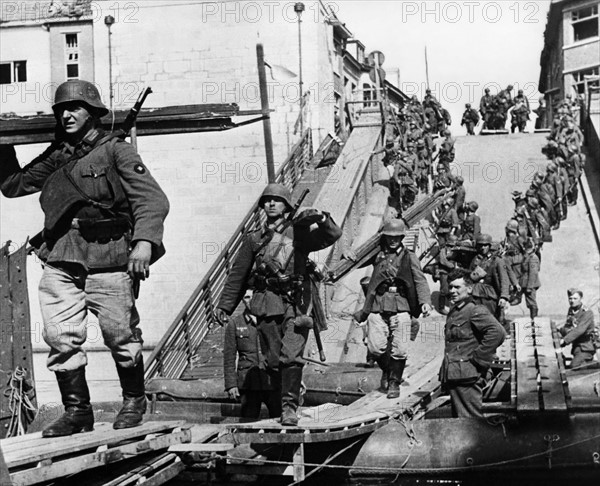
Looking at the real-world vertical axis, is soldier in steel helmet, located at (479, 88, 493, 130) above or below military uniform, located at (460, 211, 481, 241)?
above

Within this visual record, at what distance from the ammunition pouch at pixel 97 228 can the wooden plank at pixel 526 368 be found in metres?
3.34

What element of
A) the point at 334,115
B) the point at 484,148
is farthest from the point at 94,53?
the point at 484,148

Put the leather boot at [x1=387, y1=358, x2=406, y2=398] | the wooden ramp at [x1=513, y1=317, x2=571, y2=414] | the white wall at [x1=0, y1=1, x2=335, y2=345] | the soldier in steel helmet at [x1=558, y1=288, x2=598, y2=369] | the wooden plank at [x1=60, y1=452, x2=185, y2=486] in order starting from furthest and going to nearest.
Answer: the white wall at [x1=0, y1=1, x2=335, y2=345] < the soldier in steel helmet at [x1=558, y1=288, x2=598, y2=369] < the leather boot at [x1=387, y1=358, x2=406, y2=398] < the wooden ramp at [x1=513, y1=317, x2=571, y2=414] < the wooden plank at [x1=60, y1=452, x2=185, y2=486]

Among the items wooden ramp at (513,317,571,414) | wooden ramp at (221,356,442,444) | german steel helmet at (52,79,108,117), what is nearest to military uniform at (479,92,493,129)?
wooden ramp at (513,317,571,414)

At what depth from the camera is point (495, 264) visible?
55.0 feet

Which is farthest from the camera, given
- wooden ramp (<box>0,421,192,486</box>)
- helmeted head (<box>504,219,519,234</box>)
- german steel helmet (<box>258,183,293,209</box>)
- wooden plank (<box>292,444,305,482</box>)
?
helmeted head (<box>504,219,519,234</box>)

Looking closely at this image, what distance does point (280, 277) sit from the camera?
8836 millimetres

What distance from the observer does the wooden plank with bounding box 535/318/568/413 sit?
27.6 ft

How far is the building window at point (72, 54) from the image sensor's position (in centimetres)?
2669

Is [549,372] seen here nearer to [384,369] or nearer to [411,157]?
[384,369]

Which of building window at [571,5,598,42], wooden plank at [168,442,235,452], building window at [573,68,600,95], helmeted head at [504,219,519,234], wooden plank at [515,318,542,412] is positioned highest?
building window at [571,5,598,42]

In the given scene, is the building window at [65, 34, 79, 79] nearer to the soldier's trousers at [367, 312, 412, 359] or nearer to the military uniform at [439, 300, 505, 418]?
the soldier's trousers at [367, 312, 412, 359]

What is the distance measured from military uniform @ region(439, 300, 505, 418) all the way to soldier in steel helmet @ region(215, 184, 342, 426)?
1.61 metres

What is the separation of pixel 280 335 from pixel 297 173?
13890 mm
